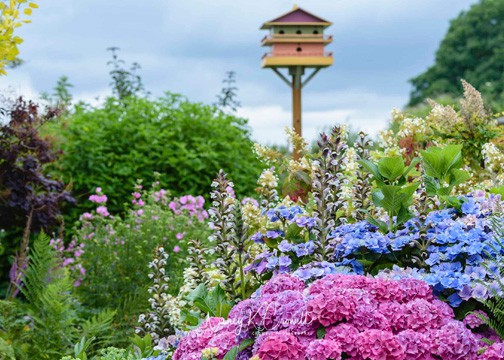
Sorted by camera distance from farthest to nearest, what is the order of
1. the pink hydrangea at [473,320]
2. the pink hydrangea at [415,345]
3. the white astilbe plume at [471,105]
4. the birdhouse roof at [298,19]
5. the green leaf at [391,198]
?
1. the birdhouse roof at [298,19]
2. the white astilbe plume at [471,105]
3. the green leaf at [391,198]
4. the pink hydrangea at [473,320]
5. the pink hydrangea at [415,345]

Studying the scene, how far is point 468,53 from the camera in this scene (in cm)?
3138

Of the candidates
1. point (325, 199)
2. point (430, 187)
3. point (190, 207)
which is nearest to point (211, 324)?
point (325, 199)

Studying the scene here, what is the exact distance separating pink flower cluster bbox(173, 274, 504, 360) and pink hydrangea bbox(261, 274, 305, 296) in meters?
0.07

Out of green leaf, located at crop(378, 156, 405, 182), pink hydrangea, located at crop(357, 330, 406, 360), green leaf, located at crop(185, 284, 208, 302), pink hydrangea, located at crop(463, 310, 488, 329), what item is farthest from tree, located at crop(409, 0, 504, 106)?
pink hydrangea, located at crop(357, 330, 406, 360)

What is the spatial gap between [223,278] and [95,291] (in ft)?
10.6

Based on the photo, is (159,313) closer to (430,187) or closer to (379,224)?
(379,224)

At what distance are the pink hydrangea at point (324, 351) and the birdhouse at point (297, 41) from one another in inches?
431

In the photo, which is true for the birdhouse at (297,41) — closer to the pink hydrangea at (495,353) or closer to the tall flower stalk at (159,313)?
the tall flower stalk at (159,313)

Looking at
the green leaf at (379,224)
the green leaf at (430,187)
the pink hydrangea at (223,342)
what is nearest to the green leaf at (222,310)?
the pink hydrangea at (223,342)

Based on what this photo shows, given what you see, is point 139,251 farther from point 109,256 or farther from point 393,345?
point 393,345

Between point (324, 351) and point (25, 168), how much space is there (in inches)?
218

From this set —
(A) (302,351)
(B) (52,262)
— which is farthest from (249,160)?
(A) (302,351)

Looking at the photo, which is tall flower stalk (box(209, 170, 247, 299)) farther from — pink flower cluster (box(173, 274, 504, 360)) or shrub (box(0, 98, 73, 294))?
shrub (box(0, 98, 73, 294))

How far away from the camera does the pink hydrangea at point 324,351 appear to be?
2805mm
